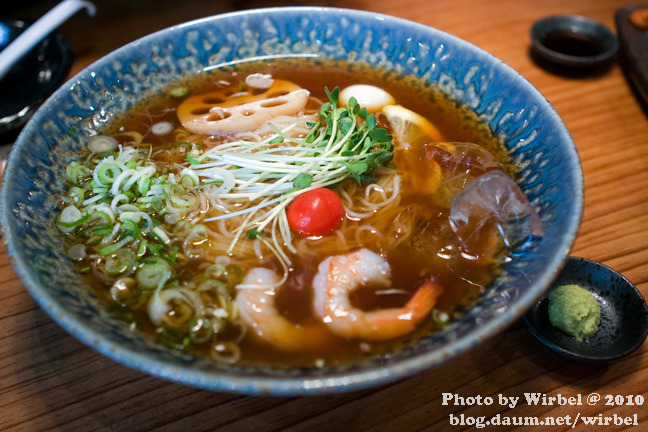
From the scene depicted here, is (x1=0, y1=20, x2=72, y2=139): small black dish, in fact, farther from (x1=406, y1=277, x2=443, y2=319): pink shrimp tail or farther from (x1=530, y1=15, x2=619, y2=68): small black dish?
(x1=530, y1=15, x2=619, y2=68): small black dish

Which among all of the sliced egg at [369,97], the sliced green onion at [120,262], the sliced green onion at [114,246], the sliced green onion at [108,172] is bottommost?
the sliced green onion at [120,262]

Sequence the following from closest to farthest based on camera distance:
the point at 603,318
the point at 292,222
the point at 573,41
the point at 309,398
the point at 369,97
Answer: the point at 309,398
the point at 603,318
the point at 292,222
the point at 369,97
the point at 573,41

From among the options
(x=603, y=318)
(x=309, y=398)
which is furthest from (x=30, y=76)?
(x=603, y=318)

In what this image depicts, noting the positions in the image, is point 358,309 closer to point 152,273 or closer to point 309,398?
point 309,398

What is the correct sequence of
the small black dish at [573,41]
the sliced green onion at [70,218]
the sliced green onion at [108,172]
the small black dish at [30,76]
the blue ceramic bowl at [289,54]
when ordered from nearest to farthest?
the blue ceramic bowl at [289,54]
the sliced green onion at [70,218]
the sliced green onion at [108,172]
the small black dish at [30,76]
the small black dish at [573,41]

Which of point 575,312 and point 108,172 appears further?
point 108,172

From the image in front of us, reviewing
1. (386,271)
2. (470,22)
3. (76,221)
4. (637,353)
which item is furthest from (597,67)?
(76,221)

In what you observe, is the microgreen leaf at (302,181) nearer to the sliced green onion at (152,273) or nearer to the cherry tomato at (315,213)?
the cherry tomato at (315,213)

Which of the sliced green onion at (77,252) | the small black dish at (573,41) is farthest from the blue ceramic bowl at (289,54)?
the small black dish at (573,41)
